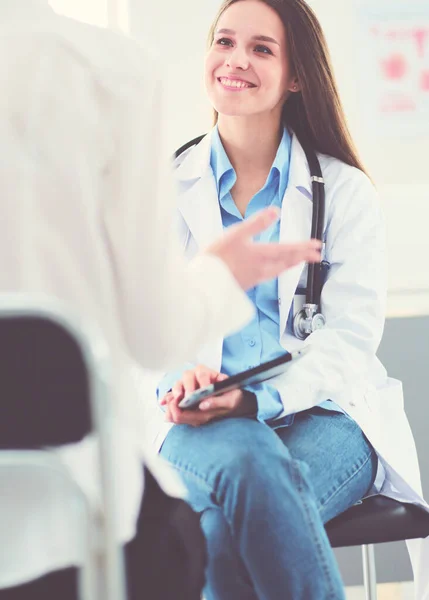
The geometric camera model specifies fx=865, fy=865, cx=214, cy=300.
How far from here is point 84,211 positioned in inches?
31.3

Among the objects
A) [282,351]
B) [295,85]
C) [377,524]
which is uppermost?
[295,85]

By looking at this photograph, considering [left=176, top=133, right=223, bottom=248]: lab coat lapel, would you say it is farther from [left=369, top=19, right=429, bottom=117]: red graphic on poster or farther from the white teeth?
[left=369, top=19, right=429, bottom=117]: red graphic on poster

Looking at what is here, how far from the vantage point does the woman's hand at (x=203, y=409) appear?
151 cm

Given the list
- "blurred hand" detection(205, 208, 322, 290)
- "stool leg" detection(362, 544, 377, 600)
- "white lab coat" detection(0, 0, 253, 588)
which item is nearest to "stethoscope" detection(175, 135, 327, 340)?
"stool leg" detection(362, 544, 377, 600)

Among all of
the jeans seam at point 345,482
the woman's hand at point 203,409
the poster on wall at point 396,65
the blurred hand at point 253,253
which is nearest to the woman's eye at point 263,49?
the poster on wall at point 396,65

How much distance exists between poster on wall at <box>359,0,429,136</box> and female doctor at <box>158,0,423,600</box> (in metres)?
0.47

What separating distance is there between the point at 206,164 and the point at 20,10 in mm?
1070

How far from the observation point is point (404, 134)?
2.32 meters

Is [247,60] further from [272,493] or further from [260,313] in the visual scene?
[272,493]

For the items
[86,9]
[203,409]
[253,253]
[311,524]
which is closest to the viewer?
[253,253]

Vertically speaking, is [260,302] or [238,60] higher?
[238,60]

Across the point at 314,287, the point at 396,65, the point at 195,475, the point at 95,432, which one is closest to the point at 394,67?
the point at 396,65

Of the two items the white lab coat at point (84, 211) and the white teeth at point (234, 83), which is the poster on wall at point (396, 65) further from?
the white lab coat at point (84, 211)

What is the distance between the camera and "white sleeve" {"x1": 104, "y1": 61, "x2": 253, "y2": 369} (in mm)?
820
